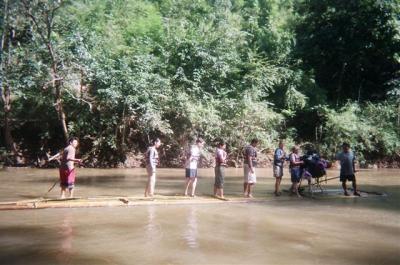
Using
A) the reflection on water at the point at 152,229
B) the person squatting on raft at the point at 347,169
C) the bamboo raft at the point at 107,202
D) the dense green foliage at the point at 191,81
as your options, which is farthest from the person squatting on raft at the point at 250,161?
the dense green foliage at the point at 191,81

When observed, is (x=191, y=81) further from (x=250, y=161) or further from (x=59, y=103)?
(x=250, y=161)

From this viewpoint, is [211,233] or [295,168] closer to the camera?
[211,233]

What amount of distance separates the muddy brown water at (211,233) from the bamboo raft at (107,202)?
12.3 inches

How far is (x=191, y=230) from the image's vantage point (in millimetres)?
8742

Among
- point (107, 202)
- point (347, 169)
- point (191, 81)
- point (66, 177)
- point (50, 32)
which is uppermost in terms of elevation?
point (50, 32)

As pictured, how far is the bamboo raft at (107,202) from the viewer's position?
1042cm

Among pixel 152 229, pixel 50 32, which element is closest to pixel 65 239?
pixel 152 229

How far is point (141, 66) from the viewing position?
23.7 m

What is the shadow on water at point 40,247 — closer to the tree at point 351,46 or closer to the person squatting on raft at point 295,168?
the person squatting on raft at point 295,168

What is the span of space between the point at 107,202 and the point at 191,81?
48.9ft

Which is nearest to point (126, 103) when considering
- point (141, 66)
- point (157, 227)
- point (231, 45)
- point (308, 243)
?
point (141, 66)

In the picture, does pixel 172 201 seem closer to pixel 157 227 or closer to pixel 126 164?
pixel 157 227

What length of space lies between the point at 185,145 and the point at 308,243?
17.4m

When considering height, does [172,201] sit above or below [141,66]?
below
